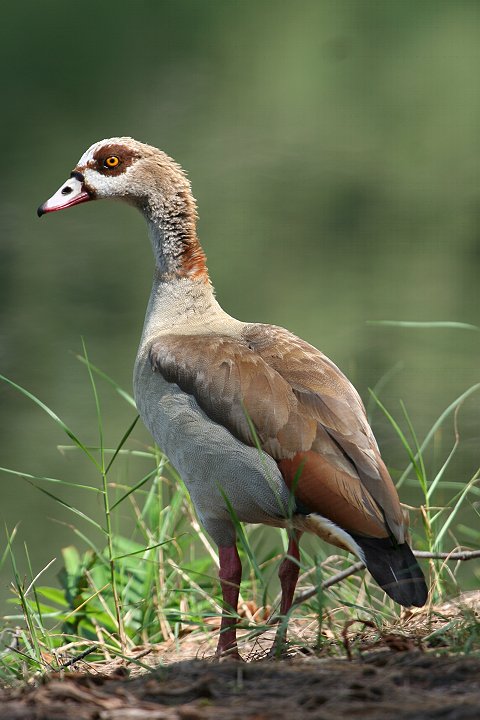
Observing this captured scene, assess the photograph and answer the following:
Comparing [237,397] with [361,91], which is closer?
[237,397]

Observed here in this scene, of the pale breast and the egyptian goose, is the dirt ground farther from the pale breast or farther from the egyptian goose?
the pale breast

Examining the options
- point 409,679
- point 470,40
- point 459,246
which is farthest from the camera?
point 470,40

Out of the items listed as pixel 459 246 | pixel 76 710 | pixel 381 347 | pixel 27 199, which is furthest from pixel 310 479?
pixel 27 199

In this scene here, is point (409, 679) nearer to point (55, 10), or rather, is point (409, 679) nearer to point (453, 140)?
point (453, 140)

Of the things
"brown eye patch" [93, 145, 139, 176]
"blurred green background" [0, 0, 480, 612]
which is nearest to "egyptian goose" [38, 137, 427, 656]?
"brown eye patch" [93, 145, 139, 176]

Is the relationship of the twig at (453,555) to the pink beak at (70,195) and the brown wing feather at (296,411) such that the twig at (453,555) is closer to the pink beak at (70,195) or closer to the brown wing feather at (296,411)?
the brown wing feather at (296,411)

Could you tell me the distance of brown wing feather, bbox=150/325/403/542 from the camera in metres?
3.67

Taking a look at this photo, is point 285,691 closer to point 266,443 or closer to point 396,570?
point 396,570

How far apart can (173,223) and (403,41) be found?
900 cm

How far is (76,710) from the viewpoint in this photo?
2.47m

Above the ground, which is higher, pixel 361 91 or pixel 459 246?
pixel 361 91

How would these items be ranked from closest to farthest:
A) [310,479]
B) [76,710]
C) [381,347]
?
[76,710] → [310,479] → [381,347]

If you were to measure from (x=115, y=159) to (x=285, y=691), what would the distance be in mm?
2936

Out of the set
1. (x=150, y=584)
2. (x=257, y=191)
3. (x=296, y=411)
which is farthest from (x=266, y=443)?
(x=257, y=191)
